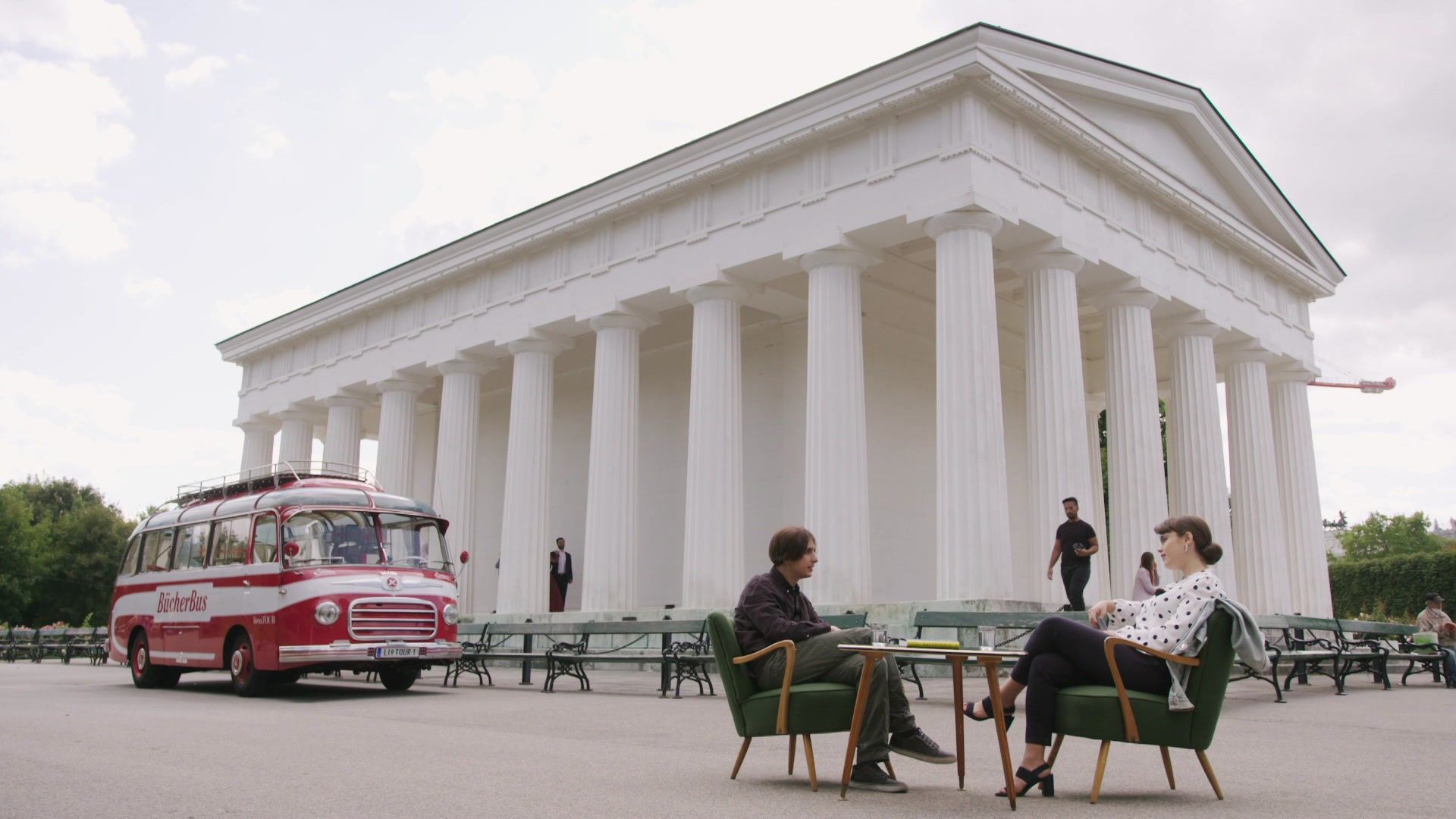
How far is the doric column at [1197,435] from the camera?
23.6 metres

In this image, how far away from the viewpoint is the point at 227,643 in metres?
14.6

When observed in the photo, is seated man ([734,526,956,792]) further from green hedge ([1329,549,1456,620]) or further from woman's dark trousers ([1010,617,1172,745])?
green hedge ([1329,549,1456,620])

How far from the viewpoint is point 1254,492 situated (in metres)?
25.8

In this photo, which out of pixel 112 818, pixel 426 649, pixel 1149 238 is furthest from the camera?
pixel 1149 238

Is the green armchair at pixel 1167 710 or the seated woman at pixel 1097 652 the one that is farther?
the seated woman at pixel 1097 652

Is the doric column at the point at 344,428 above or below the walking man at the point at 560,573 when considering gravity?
above

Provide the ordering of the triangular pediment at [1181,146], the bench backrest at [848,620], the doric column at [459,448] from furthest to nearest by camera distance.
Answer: the doric column at [459,448]
the triangular pediment at [1181,146]
the bench backrest at [848,620]

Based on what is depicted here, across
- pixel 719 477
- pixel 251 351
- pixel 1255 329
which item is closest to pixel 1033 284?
pixel 719 477

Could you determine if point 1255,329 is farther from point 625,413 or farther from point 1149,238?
point 625,413

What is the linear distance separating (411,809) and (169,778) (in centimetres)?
196

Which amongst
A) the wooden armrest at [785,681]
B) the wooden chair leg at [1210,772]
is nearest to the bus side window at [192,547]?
the wooden armrest at [785,681]

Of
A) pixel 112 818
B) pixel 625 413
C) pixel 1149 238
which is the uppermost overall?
pixel 1149 238

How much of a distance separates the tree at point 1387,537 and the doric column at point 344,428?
91128 mm

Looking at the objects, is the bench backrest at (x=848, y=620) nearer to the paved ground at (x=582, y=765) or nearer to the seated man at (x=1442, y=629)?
the paved ground at (x=582, y=765)
